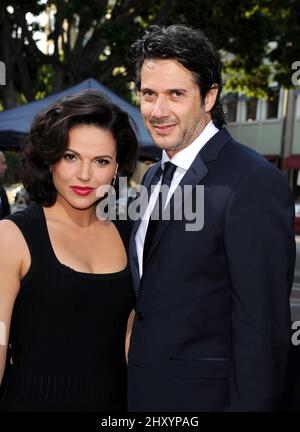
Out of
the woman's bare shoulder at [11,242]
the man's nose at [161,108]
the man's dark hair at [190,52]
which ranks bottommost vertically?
the woman's bare shoulder at [11,242]

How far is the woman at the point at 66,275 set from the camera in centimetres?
202

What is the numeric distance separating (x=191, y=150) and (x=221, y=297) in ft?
1.86

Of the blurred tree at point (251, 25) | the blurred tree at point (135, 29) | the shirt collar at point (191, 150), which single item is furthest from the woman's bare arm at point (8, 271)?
the blurred tree at point (251, 25)

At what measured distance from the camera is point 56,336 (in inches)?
80.6

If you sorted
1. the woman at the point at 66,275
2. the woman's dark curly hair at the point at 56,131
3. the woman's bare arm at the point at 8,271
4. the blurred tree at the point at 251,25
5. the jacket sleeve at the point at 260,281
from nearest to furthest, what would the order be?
the jacket sleeve at the point at 260,281 < the woman's bare arm at the point at 8,271 < the woman at the point at 66,275 < the woman's dark curly hair at the point at 56,131 < the blurred tree at the point at 251,25

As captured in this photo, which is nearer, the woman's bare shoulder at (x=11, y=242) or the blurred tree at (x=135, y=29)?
the woman's bare shoulder at (x=11, y=242)

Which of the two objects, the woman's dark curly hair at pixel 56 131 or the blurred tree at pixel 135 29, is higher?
the blurred tree at pixel 135 29

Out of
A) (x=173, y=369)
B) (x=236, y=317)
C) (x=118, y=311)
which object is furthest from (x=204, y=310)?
(x=118, y=311)

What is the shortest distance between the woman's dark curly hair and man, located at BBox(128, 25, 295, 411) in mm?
185

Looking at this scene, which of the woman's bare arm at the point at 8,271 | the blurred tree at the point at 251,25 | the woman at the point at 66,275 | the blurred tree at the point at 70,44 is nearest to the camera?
the woman's bare arm at the point at 8,271

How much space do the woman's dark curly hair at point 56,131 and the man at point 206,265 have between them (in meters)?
0.18

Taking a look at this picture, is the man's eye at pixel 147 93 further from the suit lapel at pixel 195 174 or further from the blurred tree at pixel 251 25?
the blurred tree at pixel 251 25

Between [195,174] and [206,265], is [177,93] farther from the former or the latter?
[206,265]

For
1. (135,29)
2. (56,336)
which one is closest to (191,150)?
(56,336)
